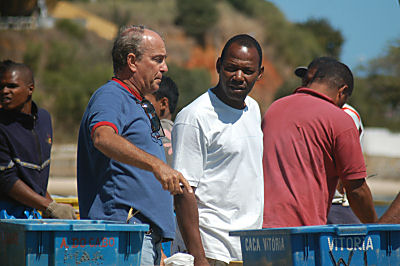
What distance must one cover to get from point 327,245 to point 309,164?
35.3 inches

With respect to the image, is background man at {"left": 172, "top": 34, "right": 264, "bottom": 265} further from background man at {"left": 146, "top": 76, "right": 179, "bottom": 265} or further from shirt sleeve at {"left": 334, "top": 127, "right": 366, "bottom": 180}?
background man at {"left": 146, "top": 76, "right": 179, "bottom": 265}

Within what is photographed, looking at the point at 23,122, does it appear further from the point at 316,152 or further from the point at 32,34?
the point at 32,34

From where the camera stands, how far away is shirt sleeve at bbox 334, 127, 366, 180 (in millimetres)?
3648

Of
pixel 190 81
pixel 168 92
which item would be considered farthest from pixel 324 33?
pixel 168 92

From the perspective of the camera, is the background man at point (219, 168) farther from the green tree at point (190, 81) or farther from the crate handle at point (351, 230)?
the green tree at point (190, 81)

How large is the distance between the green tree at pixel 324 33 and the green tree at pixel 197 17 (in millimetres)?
13486

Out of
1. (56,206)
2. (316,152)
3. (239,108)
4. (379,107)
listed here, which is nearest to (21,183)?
(56,206)

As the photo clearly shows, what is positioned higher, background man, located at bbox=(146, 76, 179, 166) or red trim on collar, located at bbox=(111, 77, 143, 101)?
background man, located at bbox=(146, 76, 179, 166)

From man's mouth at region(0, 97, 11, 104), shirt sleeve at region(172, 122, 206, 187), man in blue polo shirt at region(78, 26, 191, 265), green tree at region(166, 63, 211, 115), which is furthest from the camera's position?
green tree at region(166, 63, 211, 115)

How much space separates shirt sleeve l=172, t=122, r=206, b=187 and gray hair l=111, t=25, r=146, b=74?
420 mm

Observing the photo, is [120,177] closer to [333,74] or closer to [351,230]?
[351,230]

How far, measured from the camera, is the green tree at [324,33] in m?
81.2

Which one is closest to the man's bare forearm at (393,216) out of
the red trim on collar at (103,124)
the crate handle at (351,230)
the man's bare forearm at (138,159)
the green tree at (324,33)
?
the crate handle at (351,230)

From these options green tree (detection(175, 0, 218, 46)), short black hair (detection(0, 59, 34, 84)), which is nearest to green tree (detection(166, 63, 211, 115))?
green tree (detection(175, 0, 218, 46))
